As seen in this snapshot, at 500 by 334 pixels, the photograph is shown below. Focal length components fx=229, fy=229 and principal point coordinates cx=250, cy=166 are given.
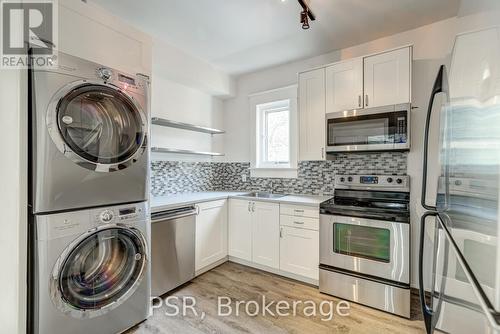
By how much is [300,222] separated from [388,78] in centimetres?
174

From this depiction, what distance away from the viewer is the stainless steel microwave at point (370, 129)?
2.21m

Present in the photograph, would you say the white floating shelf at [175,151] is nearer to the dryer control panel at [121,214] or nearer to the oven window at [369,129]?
the dryer control panel at [121,214]

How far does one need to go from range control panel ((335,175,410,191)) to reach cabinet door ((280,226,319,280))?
730mm

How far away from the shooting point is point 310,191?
312 cm

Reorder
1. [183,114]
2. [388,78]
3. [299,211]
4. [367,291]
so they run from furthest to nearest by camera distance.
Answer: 1. [183,114]
2. [299,211]
3. [388,78]
4. [367,291]

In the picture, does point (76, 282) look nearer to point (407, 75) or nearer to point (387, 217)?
point (387, 217)

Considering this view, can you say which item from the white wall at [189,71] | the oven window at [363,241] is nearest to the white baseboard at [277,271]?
the oven window at [363,241]

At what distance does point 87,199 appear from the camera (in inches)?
60.6

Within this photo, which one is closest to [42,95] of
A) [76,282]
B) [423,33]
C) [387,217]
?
[76,282]

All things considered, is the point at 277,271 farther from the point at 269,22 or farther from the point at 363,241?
the point at 269,22

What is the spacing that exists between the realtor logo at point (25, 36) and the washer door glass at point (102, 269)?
115 cm

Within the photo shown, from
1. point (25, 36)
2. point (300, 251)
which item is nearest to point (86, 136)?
point (25, 36)

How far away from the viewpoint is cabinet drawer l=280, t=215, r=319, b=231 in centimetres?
246

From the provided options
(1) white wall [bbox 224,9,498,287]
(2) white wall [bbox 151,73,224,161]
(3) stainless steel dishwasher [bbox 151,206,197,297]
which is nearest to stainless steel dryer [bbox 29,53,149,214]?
(3) stainless steel dishwasher [bbox 151,206,197,297]
